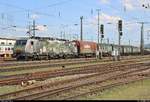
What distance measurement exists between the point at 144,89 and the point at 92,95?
10.9 feet

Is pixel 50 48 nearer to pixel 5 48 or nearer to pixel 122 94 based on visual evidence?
pixel 5 48

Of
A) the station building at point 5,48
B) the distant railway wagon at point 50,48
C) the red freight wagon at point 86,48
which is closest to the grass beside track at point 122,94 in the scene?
the distant railway wagon at point 50,48

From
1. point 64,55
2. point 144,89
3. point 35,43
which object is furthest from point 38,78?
point 64,55

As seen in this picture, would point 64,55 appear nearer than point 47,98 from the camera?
No

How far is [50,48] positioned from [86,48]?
15992mm

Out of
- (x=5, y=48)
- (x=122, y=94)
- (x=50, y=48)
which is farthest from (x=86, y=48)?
(x=122, y=94)

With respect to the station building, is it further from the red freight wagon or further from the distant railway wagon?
the red freight wagon

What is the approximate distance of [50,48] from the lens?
60.3 metres

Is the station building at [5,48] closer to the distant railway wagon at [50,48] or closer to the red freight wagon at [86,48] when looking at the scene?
the distant railway wagon at [50,48]

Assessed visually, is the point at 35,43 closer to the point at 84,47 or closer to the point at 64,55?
the point at 64,55

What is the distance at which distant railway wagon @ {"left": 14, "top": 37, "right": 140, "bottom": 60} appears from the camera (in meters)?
54.3

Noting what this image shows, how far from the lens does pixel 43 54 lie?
58.6 meters

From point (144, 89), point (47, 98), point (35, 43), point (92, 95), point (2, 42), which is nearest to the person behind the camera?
point (47, 98)

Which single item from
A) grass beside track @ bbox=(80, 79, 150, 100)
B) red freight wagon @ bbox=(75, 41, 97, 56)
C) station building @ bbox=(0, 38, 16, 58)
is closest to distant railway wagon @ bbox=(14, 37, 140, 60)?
red freight wagon @ bbox=(75, 41, 97, 56)
